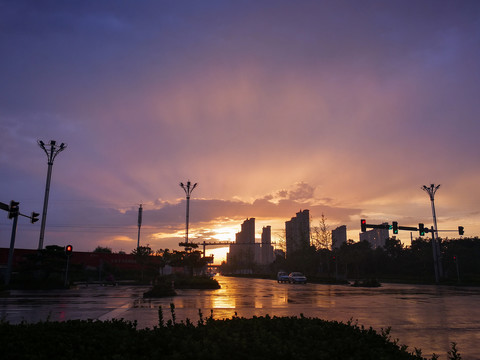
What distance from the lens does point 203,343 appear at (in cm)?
475

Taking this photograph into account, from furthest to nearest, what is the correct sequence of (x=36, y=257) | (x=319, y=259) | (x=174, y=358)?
(x=319, y=259) < (x=36, y=257) < (x=174, y=358)

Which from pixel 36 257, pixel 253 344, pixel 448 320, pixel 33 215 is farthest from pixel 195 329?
pixel 36 257

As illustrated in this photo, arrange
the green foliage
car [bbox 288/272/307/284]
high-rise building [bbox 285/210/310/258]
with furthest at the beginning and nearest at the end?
1. high-rise building [bbox 285/210/310/258]
2. car [bbox 288/272/307/284]
3. the green foliage

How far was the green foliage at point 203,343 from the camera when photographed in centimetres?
439

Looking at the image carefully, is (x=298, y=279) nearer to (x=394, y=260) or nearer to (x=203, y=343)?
Answer: (x=394, y=260)

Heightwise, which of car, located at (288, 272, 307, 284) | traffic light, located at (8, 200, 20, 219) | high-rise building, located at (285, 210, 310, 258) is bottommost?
car, located at (288, 272, 307, 284)

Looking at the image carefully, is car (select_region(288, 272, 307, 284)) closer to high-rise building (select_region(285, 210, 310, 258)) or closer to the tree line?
the tree line

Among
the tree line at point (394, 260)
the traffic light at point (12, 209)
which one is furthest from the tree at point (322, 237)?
the traffic light at point (12, 209)

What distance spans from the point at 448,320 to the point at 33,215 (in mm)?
27494

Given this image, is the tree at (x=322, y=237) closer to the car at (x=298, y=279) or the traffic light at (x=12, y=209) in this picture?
the car at (x=298, y=279)

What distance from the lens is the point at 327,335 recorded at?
18.1 feet

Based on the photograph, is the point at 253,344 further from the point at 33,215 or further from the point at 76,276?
the point at 76,276

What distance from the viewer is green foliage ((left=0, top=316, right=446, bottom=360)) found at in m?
4.39

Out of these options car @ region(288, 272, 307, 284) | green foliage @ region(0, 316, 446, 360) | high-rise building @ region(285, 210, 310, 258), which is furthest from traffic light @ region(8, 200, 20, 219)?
high-rise building @ region(285, 210, 310, 258)
